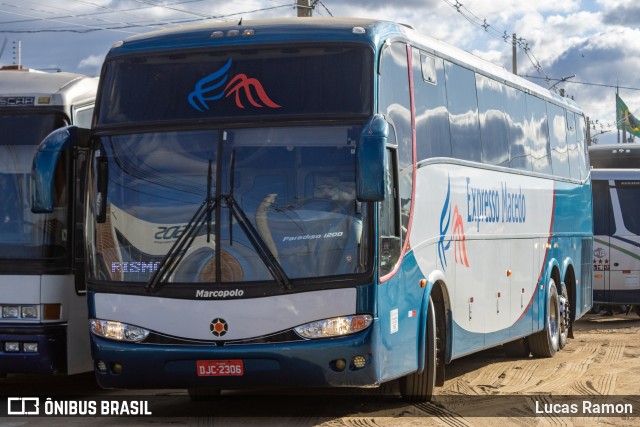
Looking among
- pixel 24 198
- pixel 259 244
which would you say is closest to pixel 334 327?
pixel 259 244

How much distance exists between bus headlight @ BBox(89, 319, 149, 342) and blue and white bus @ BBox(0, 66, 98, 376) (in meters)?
1.45

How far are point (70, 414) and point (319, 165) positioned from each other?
3745 millimetres

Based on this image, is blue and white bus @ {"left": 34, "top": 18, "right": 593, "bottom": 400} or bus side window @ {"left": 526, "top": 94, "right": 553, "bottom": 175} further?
bus side window @ {"left": 526, "top": 94, "right": 553, "bottom": 175}

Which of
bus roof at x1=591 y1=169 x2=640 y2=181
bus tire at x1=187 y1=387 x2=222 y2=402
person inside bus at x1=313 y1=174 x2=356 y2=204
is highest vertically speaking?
bus roof at x1=591 y1=169 x2=640 y2=181

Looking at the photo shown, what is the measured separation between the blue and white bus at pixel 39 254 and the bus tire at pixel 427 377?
3238mm

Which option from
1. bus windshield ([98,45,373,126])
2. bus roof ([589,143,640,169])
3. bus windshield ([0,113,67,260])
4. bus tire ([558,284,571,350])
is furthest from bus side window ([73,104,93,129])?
bus roof ([589,143,640,169])

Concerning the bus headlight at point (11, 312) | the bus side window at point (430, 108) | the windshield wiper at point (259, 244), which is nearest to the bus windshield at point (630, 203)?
the bus side window at point (430, 108)

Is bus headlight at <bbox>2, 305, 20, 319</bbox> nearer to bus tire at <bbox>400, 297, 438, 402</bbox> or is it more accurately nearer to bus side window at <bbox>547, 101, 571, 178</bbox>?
bus tire at <bbox>400, 297, 438, 402</bbox>

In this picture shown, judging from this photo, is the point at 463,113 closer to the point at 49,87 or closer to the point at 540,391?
the point at 540,391

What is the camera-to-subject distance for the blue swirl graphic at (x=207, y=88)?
11438mm

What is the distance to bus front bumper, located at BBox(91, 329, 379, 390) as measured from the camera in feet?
35.8

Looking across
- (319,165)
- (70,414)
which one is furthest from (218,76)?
(70,414)

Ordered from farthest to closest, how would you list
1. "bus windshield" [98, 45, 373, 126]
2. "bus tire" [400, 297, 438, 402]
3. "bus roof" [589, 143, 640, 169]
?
1. "bus roof" [589, 143, 640, 169]
2. "bus tire" [400, 297, 438, 402]
3. "bus windshield" [98, 45, 373, 126]

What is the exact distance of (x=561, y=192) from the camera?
19906 mm
